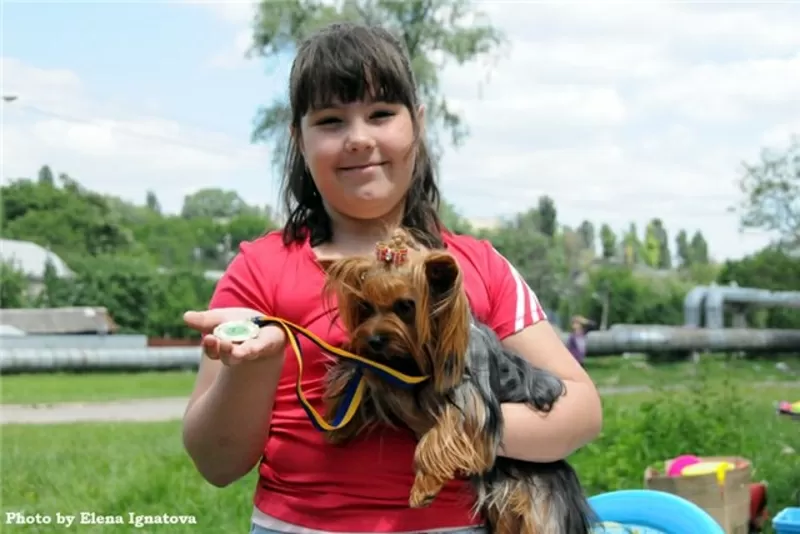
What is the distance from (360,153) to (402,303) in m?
0.40

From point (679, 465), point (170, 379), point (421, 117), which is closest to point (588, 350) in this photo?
point (170, 379)

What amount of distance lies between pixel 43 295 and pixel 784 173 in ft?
84.3

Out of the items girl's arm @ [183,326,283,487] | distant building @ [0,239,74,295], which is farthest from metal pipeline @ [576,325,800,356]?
distant building @ [0,239,74,295]

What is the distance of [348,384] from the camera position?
2643 millimetres

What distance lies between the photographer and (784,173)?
27703mm

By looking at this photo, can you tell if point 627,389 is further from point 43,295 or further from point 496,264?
point 43,295

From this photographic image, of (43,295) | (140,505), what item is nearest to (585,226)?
(43,295)

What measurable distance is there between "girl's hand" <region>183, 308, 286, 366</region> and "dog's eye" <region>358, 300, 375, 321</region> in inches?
10.2

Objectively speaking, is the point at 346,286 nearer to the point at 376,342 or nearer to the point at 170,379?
the point at 376,342

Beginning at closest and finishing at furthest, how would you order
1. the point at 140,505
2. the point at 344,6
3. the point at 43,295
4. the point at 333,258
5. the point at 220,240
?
the point at 333,258
the point at 140,505
the point at 344,6
the point at 43,295
the point at 220,240

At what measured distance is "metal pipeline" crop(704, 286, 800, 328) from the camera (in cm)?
2784

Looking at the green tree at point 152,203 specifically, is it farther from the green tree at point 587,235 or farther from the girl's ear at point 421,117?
the girl's ear at point 421,117

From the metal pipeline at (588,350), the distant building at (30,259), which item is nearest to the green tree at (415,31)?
the metal pipeline at (588,350)

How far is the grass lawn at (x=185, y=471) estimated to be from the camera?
22.5 feet
